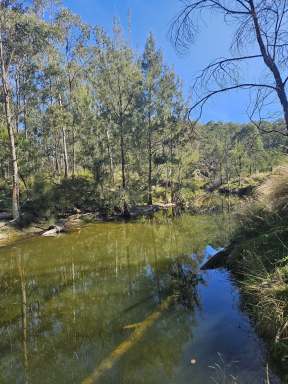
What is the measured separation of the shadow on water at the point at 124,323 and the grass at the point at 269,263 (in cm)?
28

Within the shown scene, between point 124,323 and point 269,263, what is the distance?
2376 millimetres

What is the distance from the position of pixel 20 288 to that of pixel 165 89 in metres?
23.9

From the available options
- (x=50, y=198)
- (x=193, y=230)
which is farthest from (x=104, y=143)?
(x=193, y=230)

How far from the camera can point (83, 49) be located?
1001 inches

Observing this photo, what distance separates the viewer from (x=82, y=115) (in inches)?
991

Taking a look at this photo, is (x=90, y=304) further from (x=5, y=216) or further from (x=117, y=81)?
(x=117, y=81)

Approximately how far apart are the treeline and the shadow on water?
8734mm

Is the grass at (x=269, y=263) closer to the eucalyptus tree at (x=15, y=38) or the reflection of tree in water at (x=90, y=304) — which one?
the reflection of tree in water at (x=90, y=304)

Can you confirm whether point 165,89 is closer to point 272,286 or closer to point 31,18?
point 31,18

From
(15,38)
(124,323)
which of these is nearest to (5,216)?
(15,38)

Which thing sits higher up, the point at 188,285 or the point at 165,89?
the point at 165,89

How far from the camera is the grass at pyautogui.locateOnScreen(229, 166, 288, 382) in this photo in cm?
372

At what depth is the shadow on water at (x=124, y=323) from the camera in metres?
3.92

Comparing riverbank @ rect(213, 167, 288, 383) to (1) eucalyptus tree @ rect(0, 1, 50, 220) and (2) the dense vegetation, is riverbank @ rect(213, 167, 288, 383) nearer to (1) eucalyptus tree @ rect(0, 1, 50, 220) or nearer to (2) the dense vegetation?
(2) the dense vegetation
